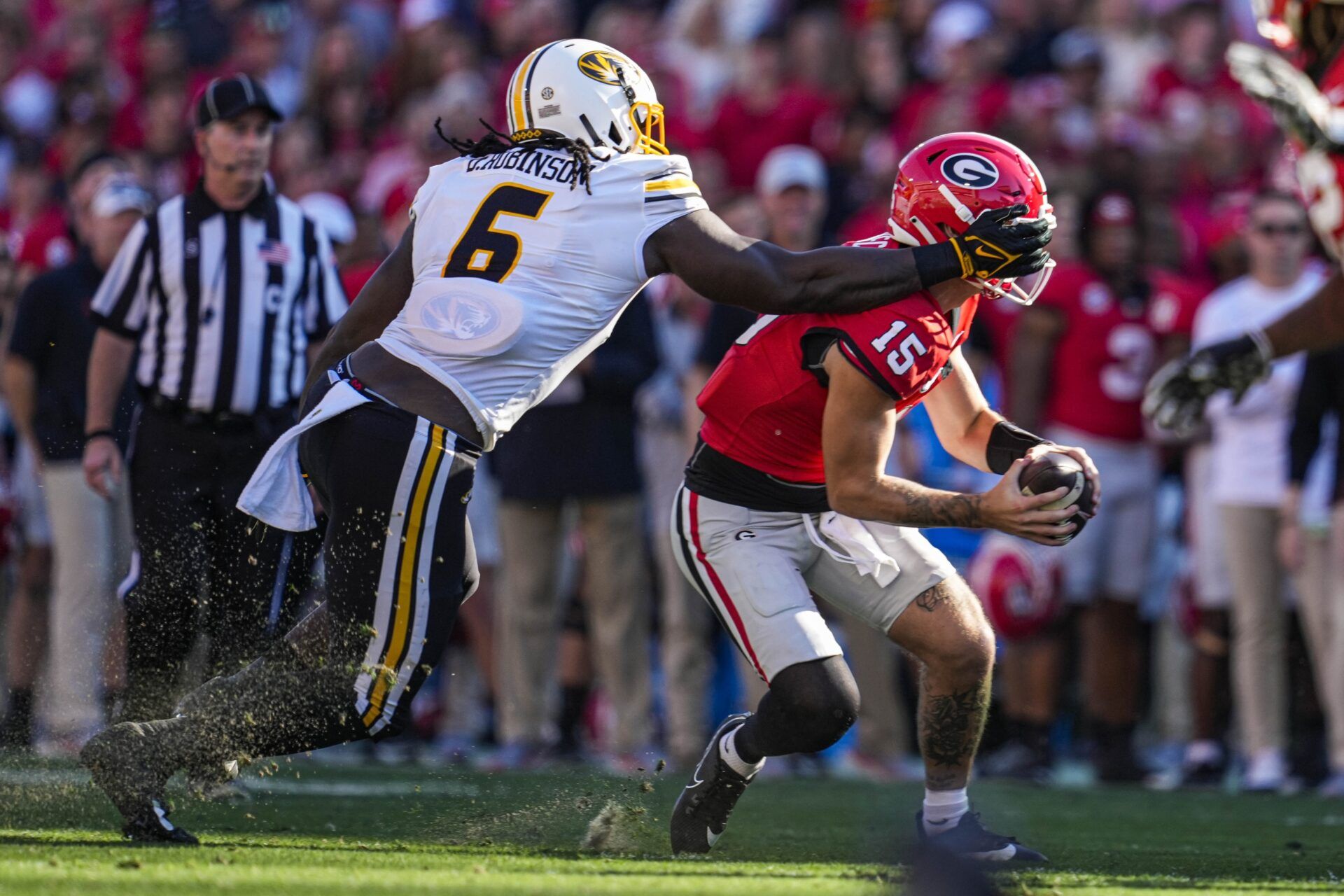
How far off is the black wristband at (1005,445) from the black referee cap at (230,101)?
2916 millimetres

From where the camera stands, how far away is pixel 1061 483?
442 cm

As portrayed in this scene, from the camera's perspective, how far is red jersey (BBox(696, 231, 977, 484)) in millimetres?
4504

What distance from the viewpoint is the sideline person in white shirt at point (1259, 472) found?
25.0 feet

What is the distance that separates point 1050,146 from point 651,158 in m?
5.30

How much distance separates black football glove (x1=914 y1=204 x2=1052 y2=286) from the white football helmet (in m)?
0.78

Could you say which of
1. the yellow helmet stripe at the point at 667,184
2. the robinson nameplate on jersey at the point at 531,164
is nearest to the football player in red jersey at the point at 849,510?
the yellow helmet stripe at the point at 667,184

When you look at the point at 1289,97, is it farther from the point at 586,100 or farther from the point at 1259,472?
the point at 1259,472

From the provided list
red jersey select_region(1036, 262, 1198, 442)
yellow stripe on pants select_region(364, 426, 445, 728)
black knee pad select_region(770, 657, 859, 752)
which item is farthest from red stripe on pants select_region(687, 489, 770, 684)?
red jersey select_region(1036, 262, 1198, 442)

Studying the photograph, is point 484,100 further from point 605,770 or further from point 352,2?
point 605,770

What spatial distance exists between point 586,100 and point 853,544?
130 cm

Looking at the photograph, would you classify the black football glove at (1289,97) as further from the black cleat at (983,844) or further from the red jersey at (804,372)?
the black cleat at (983,844)

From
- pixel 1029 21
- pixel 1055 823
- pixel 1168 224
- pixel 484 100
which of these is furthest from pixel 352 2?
pixel 1055 823

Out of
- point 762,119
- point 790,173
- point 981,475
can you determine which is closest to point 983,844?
point 981,475

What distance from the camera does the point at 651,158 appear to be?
4.65 m
